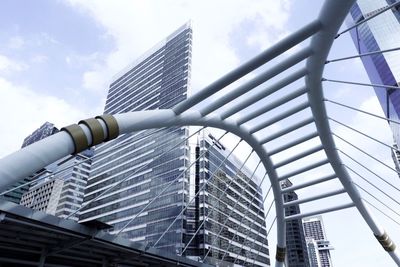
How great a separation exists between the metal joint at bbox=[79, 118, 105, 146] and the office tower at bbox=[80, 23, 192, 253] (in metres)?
61.4

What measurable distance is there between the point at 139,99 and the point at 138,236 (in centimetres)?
6163

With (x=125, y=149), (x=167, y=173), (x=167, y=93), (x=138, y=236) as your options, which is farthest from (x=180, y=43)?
(x=138, y=236)

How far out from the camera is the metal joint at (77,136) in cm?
728

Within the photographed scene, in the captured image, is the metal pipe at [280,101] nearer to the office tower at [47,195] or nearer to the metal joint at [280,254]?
the metal joint at [280,254]

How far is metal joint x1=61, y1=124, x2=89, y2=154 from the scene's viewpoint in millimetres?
7277

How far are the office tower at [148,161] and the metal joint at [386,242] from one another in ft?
168

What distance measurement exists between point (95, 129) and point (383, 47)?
375 ft

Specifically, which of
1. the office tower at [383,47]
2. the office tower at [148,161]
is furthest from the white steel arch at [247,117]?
the office tower at [383,47]

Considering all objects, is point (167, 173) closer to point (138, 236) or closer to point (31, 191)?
point (138, 236)

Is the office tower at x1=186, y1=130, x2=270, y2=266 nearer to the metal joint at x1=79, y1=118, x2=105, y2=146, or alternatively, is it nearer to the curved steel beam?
the curved steel beam

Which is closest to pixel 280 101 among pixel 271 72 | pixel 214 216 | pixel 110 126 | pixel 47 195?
pixel 271 72

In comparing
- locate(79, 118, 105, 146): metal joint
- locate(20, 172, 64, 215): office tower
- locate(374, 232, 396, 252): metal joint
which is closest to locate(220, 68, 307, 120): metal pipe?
locate(79, 118, 105, 146): metal joint

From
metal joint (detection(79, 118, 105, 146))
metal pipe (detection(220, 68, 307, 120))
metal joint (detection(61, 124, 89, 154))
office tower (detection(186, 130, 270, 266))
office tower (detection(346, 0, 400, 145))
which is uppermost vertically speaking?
office tower (detection(346, 0, 400, 145))

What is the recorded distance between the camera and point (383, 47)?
9844 centimetres
